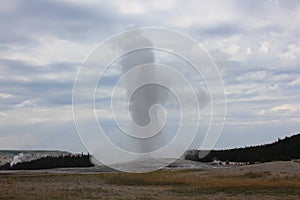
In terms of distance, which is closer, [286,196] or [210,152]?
[286,196]

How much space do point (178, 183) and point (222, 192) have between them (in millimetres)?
12427

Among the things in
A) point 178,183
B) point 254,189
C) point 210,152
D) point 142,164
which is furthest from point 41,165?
point 254,189

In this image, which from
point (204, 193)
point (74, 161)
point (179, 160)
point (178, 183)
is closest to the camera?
point (204, 193)

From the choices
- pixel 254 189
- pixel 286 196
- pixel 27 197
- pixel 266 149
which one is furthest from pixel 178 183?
pixel 266 149

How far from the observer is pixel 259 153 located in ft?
528

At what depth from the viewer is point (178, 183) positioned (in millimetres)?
55562

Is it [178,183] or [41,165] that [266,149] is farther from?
[178,183]

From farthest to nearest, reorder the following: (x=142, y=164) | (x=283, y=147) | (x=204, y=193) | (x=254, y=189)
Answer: (x=283, y=147) → (x=142, y=164) → (x=254, y=189) → (x=204, y=193)

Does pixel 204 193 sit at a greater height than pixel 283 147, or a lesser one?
lesser

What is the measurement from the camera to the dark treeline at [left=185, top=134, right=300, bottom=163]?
140750 millimetres

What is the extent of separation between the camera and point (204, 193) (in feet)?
141

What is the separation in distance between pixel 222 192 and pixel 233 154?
13352 centimetres

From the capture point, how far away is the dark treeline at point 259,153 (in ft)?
462

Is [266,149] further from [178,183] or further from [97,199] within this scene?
[97,199]
